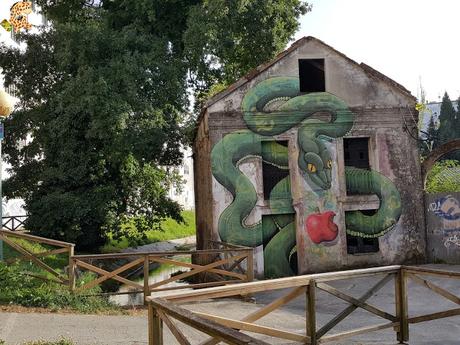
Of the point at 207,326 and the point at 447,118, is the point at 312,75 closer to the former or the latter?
the point at 207,326

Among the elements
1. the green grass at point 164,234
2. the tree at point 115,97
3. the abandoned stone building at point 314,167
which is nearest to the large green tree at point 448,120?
the green grass at point 164,234

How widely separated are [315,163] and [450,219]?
4.61m

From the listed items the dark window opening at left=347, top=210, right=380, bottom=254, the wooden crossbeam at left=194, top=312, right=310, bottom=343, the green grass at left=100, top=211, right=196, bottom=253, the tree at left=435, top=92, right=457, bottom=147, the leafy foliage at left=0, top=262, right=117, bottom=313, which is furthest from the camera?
the tree at left=435, top=92, right=457, bottom=147

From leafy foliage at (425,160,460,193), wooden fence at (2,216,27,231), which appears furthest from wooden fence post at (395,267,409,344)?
wooden fence at (2,216,27,231)

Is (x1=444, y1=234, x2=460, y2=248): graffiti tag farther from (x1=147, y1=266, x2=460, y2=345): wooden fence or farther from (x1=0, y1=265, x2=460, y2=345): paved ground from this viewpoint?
(x1=147, y1=266, x2=460, y2=345): wooden fence

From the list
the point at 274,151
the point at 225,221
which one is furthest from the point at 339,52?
the point at 225,221

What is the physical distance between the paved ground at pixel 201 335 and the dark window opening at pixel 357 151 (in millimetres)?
5571

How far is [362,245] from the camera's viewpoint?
15469 millimetres

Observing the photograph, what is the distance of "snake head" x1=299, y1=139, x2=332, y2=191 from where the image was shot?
1507 centimetres

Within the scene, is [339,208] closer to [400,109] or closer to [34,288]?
[400,109]

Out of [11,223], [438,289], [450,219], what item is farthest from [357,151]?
[11,223]

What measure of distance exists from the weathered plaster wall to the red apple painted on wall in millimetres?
3227

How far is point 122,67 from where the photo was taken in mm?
17844

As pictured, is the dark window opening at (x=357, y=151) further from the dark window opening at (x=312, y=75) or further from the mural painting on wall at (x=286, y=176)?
the dark window opening at (x=312, y=75)
